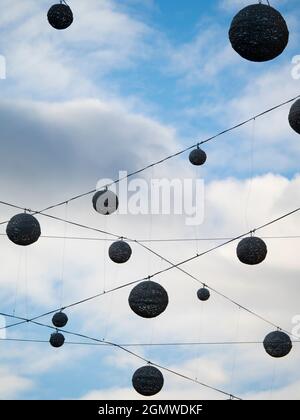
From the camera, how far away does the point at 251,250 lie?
10.0 m

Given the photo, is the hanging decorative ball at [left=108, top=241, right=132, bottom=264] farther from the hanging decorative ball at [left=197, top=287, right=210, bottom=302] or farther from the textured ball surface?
the textured ball surface

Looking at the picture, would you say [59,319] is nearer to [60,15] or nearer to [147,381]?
[147,381]

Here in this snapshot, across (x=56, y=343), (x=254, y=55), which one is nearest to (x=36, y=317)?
(x=56, y=343)

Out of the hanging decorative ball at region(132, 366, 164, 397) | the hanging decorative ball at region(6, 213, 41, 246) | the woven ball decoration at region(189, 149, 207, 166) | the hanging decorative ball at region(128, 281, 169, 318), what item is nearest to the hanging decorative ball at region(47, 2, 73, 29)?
the hanging decorative ball at region(6, 213, 41, 246)

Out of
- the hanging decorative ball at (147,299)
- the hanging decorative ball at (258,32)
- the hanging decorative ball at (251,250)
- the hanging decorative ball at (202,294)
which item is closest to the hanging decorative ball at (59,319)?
the hanging decorative ball at (202,294)

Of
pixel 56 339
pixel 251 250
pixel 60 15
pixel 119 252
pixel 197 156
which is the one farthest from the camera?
pixel 56 339

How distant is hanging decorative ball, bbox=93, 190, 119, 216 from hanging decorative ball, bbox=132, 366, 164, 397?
3.27 m

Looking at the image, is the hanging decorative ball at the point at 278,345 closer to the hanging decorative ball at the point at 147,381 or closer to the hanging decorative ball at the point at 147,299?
the hanging decorative ball at the point at 147,381

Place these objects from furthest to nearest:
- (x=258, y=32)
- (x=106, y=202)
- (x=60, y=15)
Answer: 1. (x=106, y=202)
2. (x=60, y=15)
3. (x=258, y=32)

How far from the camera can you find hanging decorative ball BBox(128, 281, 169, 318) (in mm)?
8703

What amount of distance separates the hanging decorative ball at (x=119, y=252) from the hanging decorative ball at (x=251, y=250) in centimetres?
291

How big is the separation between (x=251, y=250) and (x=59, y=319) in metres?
6.79

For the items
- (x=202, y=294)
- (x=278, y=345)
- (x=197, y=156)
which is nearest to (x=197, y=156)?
(x=197, y=156)
